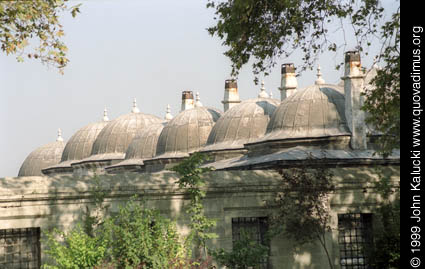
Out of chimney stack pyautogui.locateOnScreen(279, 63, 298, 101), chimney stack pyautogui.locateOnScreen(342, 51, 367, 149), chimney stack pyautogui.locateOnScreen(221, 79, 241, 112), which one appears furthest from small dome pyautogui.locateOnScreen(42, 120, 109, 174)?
chimney stack pyautogui.locateOnScreen(342, 51, 367, 149)

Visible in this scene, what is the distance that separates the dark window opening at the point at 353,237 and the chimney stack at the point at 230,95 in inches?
1238

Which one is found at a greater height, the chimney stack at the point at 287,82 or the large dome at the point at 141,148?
the chimney stack at the point at 287,82

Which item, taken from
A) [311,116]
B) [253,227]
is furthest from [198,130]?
[253,227]

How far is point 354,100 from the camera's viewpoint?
130ft

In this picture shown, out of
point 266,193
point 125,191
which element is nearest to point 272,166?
point 266,193

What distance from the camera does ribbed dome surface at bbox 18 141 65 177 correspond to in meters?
73.1

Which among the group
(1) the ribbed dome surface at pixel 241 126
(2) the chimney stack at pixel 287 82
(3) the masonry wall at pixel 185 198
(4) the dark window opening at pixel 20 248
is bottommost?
(4) the dark window opening at pixel 20 248

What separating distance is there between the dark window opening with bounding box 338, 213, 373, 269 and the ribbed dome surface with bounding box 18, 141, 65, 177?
5294 cm

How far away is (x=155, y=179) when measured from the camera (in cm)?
2053

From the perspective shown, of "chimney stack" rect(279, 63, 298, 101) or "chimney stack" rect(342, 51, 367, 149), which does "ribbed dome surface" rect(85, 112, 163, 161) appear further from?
"chimney stack" rect(342, 51, 367, 149)

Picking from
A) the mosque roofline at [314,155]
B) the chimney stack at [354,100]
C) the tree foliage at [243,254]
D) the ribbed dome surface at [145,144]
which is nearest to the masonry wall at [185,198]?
the tree foliage at [243,254]

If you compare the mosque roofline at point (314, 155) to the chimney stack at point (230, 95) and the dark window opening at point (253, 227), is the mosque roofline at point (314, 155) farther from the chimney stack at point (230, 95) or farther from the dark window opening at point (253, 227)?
the chimney stack at point (230, 95)

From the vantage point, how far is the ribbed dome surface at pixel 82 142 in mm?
65125

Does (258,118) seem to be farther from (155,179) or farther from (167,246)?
(167,246)
